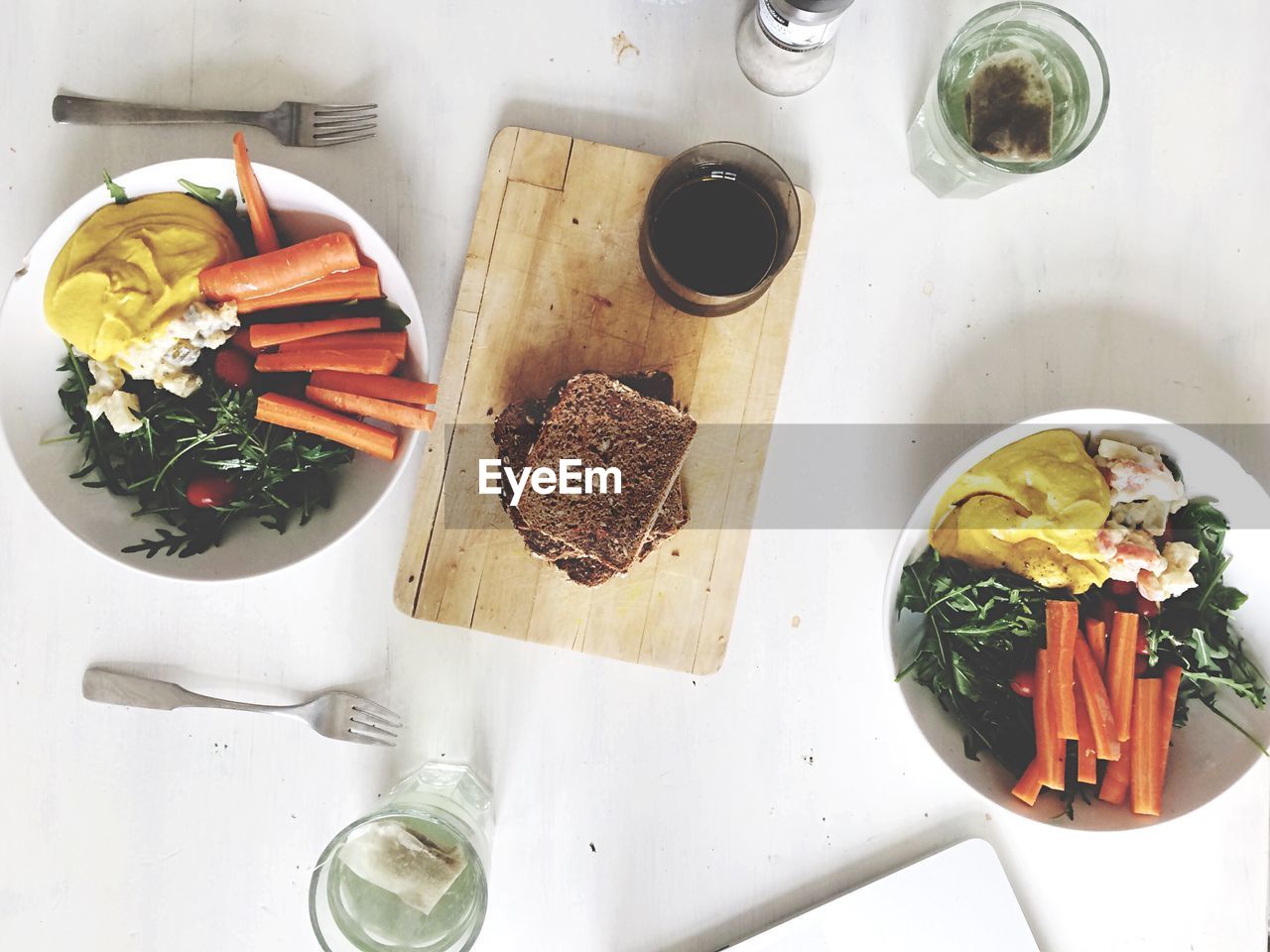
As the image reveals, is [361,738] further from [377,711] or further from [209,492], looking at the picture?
[209,492]

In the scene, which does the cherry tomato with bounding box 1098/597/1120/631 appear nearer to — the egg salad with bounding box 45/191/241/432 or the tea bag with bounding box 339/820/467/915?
the tea bag with bounding box 339/820/467/915

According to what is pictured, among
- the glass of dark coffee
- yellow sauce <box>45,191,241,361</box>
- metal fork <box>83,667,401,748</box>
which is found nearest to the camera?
yellow sauce <box>45,191,241,361</box>

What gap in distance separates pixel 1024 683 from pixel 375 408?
106cm

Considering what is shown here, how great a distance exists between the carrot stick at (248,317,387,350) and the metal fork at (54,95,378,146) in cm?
34

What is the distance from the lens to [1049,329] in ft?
4.65

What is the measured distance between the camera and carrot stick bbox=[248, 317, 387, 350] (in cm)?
123

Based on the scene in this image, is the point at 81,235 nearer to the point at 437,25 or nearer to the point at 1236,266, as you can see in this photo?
the point at 437,25

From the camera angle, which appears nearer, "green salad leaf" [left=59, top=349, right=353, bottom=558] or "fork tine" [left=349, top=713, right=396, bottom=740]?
"green salad leaf" [left=59, top=349, right=353, bottom=558]

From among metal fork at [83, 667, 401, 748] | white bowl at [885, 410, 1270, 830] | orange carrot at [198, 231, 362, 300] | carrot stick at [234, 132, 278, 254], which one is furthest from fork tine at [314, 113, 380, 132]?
white bowl at [885, 410, 1270, 830]

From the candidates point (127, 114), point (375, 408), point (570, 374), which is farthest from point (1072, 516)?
point (127, 114)

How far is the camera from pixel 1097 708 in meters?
1.25

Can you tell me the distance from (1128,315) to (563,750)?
3.94ft

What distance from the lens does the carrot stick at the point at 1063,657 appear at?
4.06 ft

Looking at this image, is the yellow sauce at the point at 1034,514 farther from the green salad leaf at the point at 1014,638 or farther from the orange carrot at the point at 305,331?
the orange carrot at the point at 305,331
